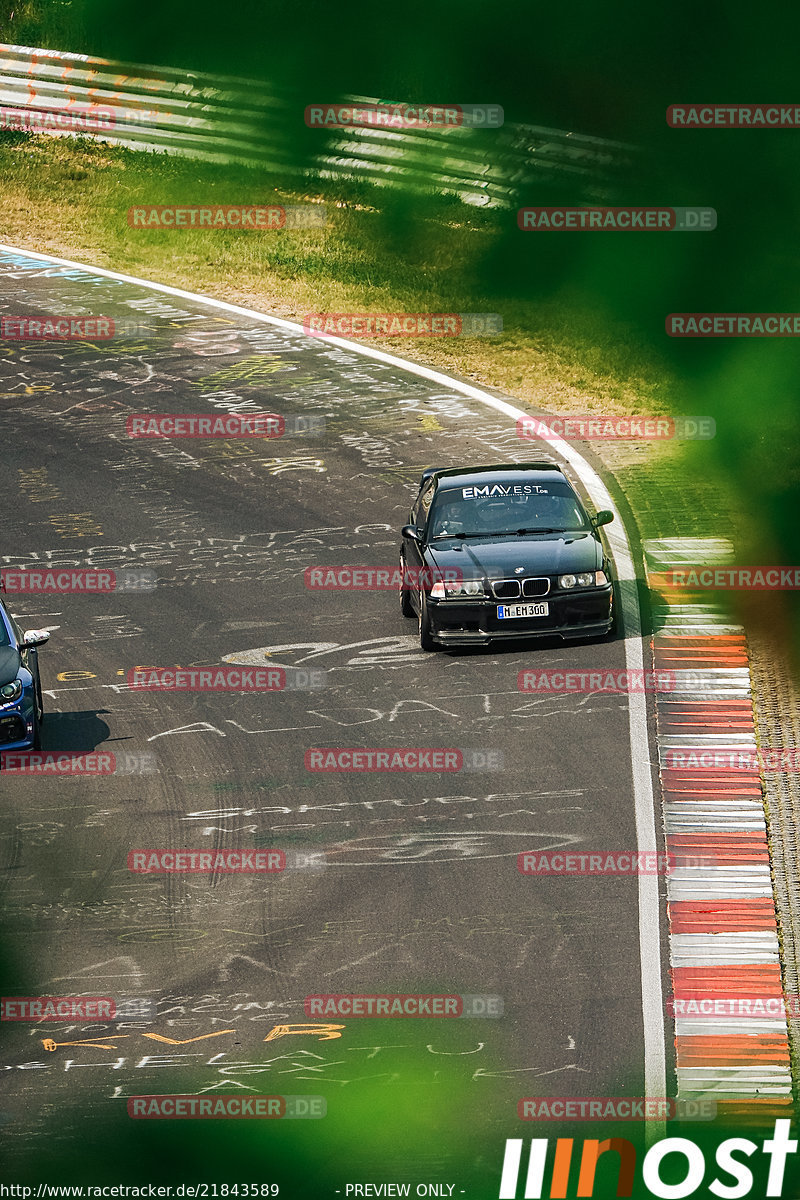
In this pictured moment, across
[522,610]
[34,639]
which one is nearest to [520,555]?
[522,610]

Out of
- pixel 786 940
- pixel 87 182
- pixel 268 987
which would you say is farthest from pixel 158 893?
pixel 87 182

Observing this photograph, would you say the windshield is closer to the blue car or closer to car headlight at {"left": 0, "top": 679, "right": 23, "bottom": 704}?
the blue car

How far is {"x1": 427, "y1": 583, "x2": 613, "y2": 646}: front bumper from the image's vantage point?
15852 millimetres

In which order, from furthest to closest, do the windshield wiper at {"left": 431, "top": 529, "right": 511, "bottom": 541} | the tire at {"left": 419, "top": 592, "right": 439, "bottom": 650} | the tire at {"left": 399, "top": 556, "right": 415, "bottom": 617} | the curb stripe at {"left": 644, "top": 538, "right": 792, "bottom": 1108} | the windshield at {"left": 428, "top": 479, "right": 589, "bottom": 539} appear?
the tire at {"left": 399, "top": 556, "right": 415, "bottom": 617} → the windshield at {"left": 428, "top": 479, "right": 589, "bottom": 539} → the windshield wiper at {"left": 431, "top": 529, "right": 511, "bottom": 541} → the tire at {"left": 419, "top": 592, "right": 439, "bottom": 650} → the curb stripe at {"left": 644, "top": 538, "right": 792, "bottom": 1108}

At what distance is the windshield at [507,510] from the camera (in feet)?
55.3

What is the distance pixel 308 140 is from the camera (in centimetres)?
184

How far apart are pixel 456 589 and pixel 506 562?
1.83 ft

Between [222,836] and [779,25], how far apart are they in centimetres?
1152

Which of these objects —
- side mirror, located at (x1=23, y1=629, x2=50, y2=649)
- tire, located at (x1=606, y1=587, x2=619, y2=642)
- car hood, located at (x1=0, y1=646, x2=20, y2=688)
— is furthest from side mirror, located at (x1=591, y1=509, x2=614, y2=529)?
car hood, located at (x1=0, y1=646, x2=20, y2=688)

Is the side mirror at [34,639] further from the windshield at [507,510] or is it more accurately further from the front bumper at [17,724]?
the windshield at [507,510]

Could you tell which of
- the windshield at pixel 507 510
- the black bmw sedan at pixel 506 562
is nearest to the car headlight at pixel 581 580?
the black bmw sedan at pixel 506 562

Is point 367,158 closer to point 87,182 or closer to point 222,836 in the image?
point 87,182

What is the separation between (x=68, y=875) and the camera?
3.64 metres

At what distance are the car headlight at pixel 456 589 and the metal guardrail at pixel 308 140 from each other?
14.1 metres
